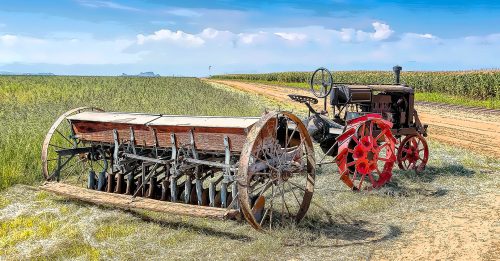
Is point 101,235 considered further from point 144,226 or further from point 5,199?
point 5,199

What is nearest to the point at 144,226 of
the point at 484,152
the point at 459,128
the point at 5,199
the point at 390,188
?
the point at 5,199

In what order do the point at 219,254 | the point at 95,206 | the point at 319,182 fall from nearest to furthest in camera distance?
1. the point at 219,254
2. the point at 95,206
3. the point at 319,182

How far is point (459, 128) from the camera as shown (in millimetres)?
18062

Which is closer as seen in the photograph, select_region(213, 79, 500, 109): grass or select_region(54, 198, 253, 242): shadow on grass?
select_region(54, 198, 253, 242): shadow on grass

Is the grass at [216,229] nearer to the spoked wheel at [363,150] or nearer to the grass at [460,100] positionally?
the spoked wheel at [363,150]

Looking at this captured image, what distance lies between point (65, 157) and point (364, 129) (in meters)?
6.60

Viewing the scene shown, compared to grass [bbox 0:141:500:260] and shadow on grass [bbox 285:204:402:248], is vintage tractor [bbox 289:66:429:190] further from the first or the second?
shadow on grass [bbox 285:204:402:248]

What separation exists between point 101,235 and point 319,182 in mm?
4561

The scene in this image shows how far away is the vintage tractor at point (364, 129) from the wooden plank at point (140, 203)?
2686 millimetres

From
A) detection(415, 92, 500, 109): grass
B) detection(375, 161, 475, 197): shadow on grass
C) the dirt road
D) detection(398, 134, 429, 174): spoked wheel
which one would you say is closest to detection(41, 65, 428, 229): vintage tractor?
detection(375, 161, 475, 197): shadow on grass

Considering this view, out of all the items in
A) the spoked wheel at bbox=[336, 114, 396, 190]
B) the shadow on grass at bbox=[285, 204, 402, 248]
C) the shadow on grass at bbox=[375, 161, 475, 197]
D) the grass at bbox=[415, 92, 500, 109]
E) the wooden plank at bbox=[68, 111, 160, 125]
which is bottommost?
the shadow on grass at bbox=[285, 204, 402, 248]

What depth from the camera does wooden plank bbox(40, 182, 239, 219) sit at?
19.3 ft

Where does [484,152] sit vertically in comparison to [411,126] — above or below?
below

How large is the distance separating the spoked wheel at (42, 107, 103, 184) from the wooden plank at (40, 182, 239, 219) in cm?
53
